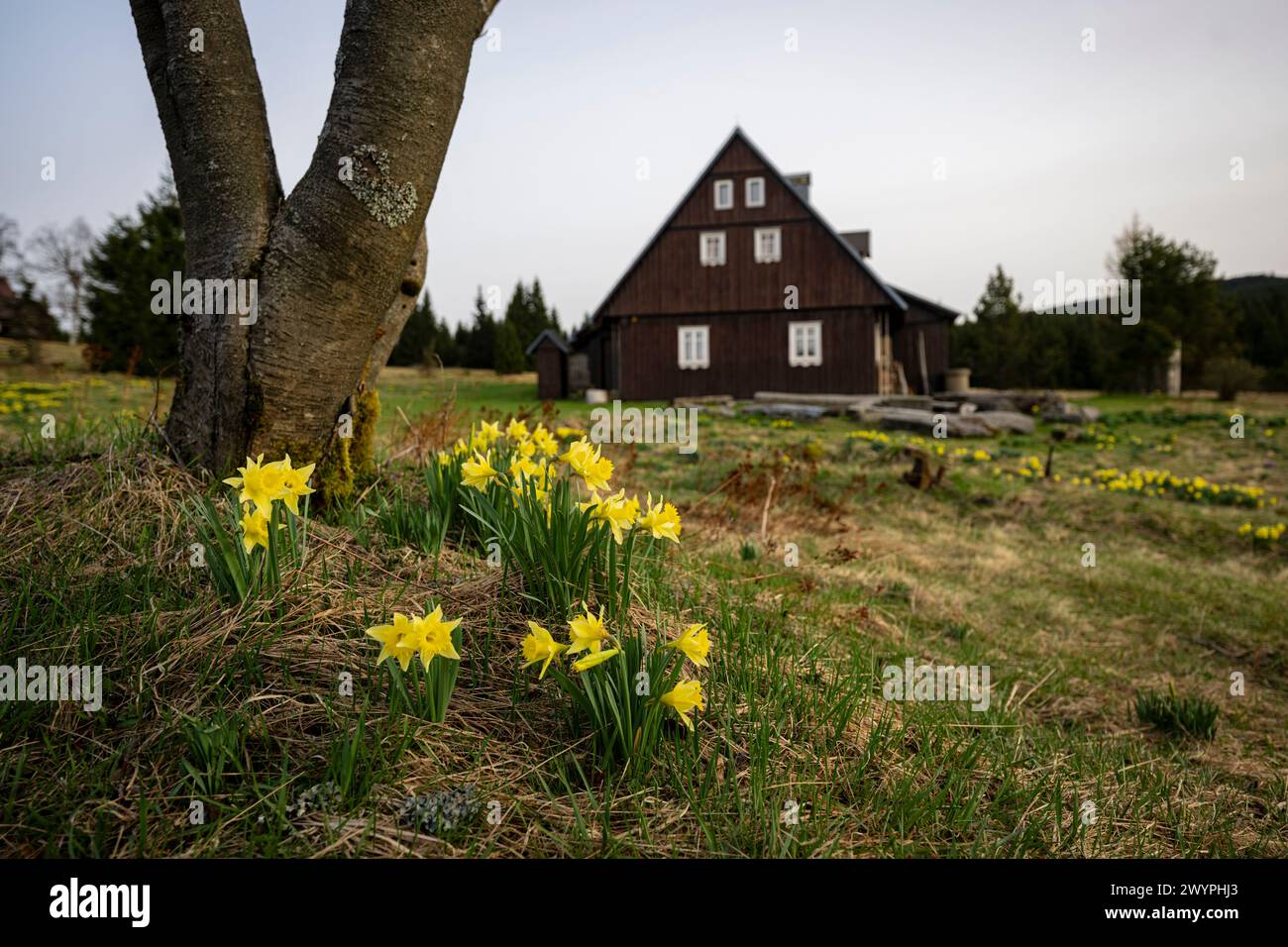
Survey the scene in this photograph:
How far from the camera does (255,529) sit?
6.52 feet

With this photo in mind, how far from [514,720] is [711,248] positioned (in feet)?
70.7

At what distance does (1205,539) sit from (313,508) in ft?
25.8

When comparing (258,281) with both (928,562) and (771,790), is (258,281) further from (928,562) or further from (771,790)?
(928,562)

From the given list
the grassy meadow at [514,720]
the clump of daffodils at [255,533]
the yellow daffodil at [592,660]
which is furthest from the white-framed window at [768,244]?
the yellow daffodil at [592,660]

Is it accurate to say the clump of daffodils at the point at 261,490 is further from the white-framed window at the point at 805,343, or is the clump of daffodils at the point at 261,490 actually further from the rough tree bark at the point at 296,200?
the white-framed window at the point at 805,343

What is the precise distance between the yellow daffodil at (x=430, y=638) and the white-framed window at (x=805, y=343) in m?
21.5

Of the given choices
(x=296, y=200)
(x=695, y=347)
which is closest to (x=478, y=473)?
(x=296, y=200)

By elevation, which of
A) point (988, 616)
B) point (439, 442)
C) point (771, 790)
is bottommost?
point (988, 616)

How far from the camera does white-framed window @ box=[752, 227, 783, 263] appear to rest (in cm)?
2172

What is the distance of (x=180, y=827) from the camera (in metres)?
1.51

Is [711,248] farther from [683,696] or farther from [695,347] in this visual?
[683,696]
